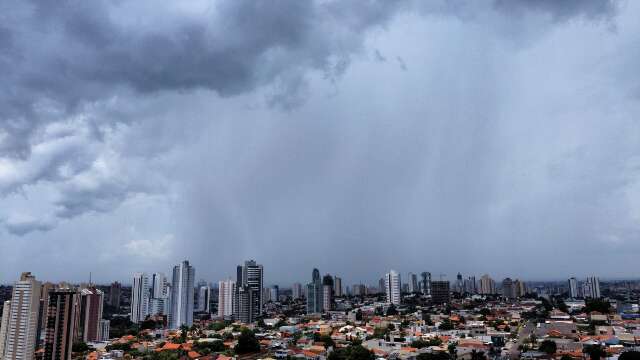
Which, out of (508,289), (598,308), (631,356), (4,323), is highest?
(4,323)

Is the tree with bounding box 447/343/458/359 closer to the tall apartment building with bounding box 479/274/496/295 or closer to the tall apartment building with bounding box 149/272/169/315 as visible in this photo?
the tall apartment building with bounding box 149/272/169/315

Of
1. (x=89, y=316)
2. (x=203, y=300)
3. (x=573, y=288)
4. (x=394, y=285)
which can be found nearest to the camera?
(x=89, y=316)

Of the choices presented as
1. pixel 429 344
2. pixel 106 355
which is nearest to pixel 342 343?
pixel 429 344

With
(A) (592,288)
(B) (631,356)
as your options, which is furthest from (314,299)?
(A) (592,288)

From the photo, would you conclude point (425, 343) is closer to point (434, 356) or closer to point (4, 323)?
point (434, 356)

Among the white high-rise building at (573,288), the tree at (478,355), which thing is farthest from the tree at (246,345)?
the white high-rise building at (573,288)

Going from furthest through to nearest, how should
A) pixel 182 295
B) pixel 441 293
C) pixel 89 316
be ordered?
1. pixel 441 293
2. pixel 182 295
3. pixel 89 316

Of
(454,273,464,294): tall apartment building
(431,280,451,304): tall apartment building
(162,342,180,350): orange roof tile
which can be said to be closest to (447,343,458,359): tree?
(162,342,180,350): orange roof tile

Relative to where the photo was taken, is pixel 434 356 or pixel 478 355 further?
pixel 478 355

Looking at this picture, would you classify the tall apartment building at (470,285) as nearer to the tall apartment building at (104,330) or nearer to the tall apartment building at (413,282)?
the tall apartment building at (413,282)
